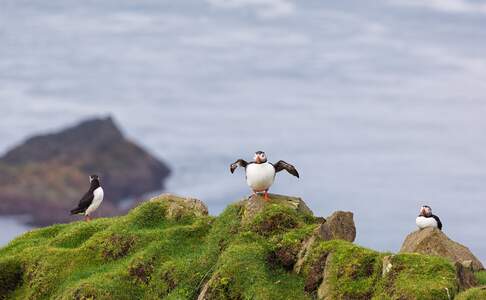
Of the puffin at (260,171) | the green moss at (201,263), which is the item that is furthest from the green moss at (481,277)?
the puffin at (260,171)

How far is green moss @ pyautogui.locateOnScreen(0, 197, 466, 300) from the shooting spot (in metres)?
25.8

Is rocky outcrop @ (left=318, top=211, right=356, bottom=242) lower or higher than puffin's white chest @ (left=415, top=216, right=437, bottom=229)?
higher

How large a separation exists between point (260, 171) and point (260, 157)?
2.29ft

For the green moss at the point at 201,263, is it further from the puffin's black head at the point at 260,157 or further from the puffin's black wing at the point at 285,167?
the puffin's black head at the point at 260,157

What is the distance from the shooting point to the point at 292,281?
2709 centimetres

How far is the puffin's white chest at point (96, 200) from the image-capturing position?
3597 cm

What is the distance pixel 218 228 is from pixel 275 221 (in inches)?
83.4

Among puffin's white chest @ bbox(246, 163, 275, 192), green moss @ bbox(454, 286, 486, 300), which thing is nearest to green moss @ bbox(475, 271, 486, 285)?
green moss @ bbox(454, 286, 486, 300)

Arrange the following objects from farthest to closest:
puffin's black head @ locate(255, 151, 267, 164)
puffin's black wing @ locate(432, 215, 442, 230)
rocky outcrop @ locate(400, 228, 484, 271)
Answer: puffin's black wing @ locate(432, 215, 442, 230)
rocky outcrop @ locate(400, 228, 484, 271)
puffin's black head @ locate(255, 151, 267, 164)

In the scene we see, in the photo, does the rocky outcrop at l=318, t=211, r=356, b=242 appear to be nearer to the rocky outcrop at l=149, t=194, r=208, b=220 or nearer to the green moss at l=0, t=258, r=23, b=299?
the rocky outcrop at l=149, t=194, r=208, b=220

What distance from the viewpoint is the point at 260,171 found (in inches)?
1152

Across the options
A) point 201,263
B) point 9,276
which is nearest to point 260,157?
point 201,263

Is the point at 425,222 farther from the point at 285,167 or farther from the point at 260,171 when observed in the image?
the point at 260,171

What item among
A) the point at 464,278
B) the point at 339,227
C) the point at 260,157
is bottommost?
the point at 464,278
